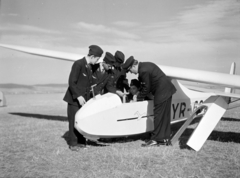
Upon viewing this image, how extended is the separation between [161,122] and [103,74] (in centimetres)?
177

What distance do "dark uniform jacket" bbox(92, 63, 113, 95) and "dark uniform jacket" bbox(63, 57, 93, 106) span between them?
0.19m

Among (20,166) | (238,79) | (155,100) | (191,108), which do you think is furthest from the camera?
(191,108)

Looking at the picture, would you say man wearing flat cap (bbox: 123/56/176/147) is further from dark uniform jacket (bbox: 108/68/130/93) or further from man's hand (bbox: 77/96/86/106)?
man's hand (bbox: 77/96/86/106)

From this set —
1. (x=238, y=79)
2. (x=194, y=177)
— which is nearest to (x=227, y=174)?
(x=194, y=177)

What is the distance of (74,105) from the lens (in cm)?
603

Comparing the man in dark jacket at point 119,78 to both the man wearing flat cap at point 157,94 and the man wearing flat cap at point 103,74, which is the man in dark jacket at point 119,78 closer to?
the man wearing flat cap at point 103,74

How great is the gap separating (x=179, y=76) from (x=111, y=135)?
6.96 feet

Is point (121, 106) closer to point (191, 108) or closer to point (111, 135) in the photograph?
point (111, 135)

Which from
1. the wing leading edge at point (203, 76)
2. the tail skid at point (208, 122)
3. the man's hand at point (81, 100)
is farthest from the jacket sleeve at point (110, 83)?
the tail skid at point (208, 122)

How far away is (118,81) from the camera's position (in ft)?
22.0

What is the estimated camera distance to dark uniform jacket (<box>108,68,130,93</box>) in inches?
253

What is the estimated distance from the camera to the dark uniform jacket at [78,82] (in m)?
5.87

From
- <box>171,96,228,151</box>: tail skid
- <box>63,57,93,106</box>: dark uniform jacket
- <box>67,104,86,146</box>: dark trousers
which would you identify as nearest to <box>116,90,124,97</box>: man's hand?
<box>63,57,93,106</box>: dark uniform jacket

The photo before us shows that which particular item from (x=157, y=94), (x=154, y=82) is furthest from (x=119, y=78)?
(x=157, y=94)
